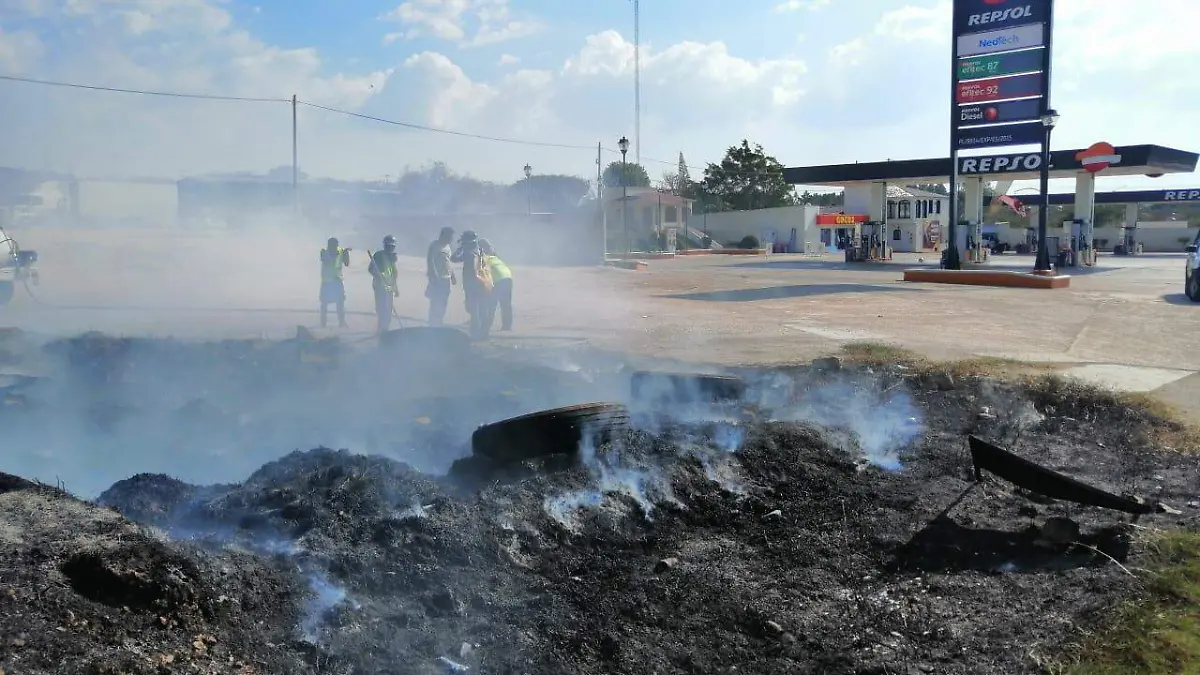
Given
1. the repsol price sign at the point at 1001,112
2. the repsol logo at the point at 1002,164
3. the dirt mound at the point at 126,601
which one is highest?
the repsol price sign at the point at 1001,112

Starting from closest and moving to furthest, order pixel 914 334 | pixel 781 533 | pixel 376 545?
pixel 376 545
pixel 781 533
pixel 914 334

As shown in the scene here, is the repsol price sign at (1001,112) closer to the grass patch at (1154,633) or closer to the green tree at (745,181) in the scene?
the grass patch at (1154,633)

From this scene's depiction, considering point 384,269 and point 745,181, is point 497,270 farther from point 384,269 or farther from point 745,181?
point 745,181

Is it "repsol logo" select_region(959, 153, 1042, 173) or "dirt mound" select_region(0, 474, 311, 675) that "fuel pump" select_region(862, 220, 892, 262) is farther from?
"dirt mound" select_region(0, 474, 311, 675)

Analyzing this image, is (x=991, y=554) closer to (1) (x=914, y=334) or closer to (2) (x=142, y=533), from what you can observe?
(2) (x=142, y=533)

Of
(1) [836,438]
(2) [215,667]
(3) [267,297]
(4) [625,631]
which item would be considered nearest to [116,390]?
(2) [215,667]

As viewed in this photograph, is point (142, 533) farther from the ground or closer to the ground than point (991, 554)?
farther from the ground

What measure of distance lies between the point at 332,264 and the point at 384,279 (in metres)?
1.32

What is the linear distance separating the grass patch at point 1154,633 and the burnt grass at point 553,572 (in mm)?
93

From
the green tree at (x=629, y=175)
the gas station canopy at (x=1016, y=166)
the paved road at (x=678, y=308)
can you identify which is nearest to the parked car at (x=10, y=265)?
the paved road at (x=678, y=308)

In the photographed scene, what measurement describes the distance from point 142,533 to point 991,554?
3.98m

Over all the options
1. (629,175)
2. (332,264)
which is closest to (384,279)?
(332,264)

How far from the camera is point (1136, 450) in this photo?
628 centimetres

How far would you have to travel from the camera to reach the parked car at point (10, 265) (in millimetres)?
13734
